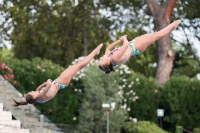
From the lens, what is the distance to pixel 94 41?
32094 mm

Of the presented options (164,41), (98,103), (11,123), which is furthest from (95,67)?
(11,123)

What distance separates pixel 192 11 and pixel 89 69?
8908 mm

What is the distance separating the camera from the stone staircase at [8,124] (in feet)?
46.7

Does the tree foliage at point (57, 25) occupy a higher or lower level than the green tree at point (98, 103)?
higher

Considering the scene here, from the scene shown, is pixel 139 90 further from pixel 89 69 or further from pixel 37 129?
pixel 37 129

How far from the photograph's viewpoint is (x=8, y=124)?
14.4 meters

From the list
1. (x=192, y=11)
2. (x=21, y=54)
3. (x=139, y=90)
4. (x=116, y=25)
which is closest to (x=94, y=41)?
(x=116, y=25)

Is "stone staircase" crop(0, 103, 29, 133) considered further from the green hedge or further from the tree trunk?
the tree trunk

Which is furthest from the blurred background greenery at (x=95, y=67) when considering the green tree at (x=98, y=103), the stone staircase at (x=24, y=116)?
the stone staircase at (x=24, y=116)

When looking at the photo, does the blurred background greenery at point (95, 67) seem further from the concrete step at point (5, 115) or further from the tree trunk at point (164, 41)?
the concrete step at point (5, 115)

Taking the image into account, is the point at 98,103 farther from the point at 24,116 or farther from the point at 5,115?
the point at 5,115

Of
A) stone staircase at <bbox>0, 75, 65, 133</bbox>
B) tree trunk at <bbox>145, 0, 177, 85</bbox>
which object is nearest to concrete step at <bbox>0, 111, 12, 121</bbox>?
stone staircase at <bbox>0, 75, 65, 133</bbox>

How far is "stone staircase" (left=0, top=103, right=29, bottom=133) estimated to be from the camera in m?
14.2

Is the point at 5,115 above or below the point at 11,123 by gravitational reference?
above
